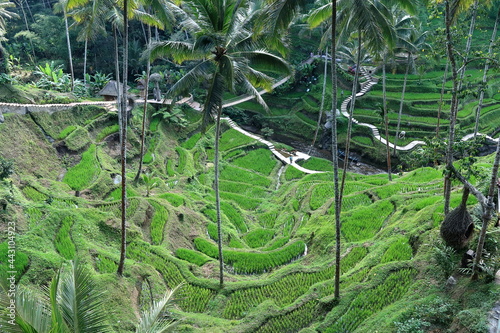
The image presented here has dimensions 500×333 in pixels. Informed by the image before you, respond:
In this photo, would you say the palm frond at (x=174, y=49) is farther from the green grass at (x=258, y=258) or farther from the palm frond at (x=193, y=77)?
the green grass at (x=258, y=258)

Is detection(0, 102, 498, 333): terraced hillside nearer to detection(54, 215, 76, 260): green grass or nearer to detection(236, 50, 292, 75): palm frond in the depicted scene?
detection(54, 215, 76, 260): green grass

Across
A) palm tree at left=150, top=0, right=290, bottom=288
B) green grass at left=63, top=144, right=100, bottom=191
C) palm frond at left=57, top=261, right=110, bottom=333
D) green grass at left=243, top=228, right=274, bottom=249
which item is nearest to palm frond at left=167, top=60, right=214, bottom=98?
palm tree at left=150, top=0, right=290, bottom=288

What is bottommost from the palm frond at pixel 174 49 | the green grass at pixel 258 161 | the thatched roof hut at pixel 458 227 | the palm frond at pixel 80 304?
the green grass at pixel 258 161

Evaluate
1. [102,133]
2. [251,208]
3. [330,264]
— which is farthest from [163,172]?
[330,264]

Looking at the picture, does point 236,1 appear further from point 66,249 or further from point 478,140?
point 66,249

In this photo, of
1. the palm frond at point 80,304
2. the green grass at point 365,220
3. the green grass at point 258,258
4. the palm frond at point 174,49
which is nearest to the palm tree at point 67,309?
the palm frond at point 80,304

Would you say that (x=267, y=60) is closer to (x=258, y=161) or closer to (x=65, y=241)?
(x=65, y=241)

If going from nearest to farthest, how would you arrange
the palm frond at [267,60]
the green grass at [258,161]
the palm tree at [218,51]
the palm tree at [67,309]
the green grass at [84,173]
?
the palm tree at [67,309]
the palm tree at [218,51]
the palm frond at [267,60]
the green grass at [84,173]
the green grass at [258,161]
